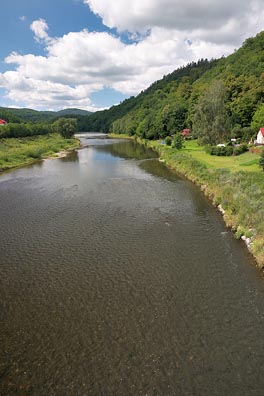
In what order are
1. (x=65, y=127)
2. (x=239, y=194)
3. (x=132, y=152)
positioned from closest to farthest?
1. (x=239, y=194)
2. (x=132, y=152)
3. (x=65, y=127)

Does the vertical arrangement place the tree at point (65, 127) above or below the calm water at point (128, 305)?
above

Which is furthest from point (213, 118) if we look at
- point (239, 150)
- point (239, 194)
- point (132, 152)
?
point (239, 194)

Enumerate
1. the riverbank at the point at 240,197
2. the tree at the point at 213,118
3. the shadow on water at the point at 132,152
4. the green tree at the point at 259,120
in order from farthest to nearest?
the shadow on water at the point at 132,152, the green tree at the point at 259,120, the tree at the point at 213,118, the riverbank at the point at 240,197

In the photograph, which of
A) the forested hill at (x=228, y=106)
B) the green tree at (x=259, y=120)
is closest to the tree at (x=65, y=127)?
the forested hill at (x=228, y=106)

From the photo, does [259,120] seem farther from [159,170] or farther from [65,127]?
[65,127]

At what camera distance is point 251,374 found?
341 inches

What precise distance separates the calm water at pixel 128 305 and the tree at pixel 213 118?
3298 centimetres

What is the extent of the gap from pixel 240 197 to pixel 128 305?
1327 centimetres

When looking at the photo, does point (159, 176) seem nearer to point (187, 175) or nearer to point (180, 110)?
point (187, 175)

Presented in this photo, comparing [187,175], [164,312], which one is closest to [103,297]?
[164,312]

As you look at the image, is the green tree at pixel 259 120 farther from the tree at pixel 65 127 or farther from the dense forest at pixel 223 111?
the tree at pixel 65 127

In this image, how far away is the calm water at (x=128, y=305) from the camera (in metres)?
8.66

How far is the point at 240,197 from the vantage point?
2089cm

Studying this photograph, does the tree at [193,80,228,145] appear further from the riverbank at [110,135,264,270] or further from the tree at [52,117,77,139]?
the tree at [52,117,77,139]
